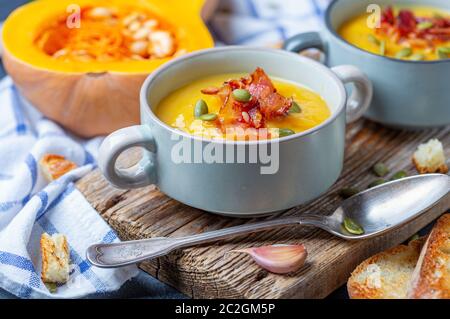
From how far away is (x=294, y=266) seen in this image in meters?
1.77

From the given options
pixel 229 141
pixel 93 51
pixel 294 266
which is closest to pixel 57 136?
pixel 93 51

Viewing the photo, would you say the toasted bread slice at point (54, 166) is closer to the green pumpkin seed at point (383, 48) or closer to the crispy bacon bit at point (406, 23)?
the green pumpkin seed at point (383, 48)

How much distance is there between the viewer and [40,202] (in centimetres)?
208

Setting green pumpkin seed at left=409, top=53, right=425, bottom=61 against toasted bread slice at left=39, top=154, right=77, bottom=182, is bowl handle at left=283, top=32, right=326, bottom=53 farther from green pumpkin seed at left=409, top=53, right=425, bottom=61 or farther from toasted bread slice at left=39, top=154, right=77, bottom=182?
toasted bread slice at left=39, top=154, right=77, bottom=182

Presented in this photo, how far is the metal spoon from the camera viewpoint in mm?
1823

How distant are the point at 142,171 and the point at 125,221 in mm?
131

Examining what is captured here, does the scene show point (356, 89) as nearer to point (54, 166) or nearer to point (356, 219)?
point (356, 219)

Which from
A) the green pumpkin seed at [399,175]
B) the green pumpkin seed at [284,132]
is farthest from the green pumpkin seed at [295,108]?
the green pumpkin seed at [399,175]

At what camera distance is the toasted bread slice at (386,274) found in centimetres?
177

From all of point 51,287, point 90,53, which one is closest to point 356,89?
point 90,53

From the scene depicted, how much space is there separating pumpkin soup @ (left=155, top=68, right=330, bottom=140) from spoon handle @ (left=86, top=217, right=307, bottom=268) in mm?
213

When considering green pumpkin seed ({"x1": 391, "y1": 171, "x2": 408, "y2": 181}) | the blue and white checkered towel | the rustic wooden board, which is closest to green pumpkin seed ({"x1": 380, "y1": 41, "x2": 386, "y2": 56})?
the rustic wooden board

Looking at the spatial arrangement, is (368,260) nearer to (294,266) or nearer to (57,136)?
(294,266)

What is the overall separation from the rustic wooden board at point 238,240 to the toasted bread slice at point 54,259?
0.47 feet
